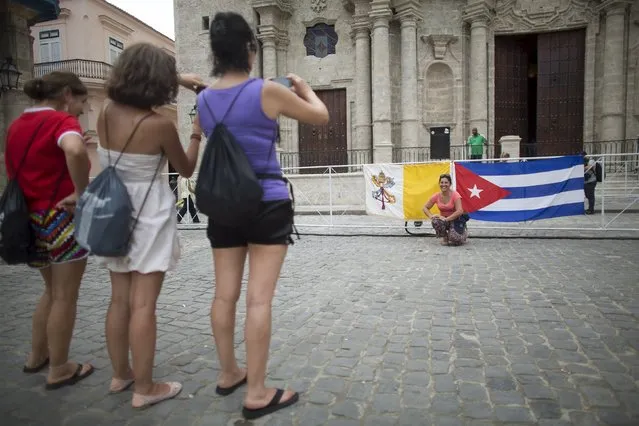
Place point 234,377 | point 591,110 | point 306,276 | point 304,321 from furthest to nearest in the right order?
1. point 591,110
2. point 306,276
3. point 304,321
4. point 234,377

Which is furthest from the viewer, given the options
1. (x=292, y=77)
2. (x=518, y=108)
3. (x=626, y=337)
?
(x=518, y=108)

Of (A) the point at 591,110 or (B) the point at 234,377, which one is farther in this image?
(A) the point at 591,110

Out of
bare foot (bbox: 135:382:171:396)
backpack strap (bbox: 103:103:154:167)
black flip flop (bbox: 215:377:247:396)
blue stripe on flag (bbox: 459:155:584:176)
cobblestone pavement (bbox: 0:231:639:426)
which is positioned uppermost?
backpack strap (bbox: 103:103:154:167)

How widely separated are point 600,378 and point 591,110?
1944cm

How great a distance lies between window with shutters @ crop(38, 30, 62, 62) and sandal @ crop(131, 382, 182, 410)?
3733 cm

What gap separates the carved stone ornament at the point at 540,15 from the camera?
18.8 m

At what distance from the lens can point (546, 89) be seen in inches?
779

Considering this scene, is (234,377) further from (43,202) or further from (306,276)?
(306,276)

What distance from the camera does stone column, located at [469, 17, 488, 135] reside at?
19.0m

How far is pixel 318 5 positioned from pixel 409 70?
17.7 ft

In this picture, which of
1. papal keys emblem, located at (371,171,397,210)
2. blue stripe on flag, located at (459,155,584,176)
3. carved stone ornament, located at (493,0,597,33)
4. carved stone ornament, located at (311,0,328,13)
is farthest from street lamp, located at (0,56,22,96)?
carved stone ornament, located at (493,0,597,33)

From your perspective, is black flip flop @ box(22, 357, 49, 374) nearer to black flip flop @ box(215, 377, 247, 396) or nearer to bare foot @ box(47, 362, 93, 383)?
bare foot @ box(47, 362, 93, 383)

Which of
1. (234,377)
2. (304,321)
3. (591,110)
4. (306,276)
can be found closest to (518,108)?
(591,110)

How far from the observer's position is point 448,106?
20.0 m
